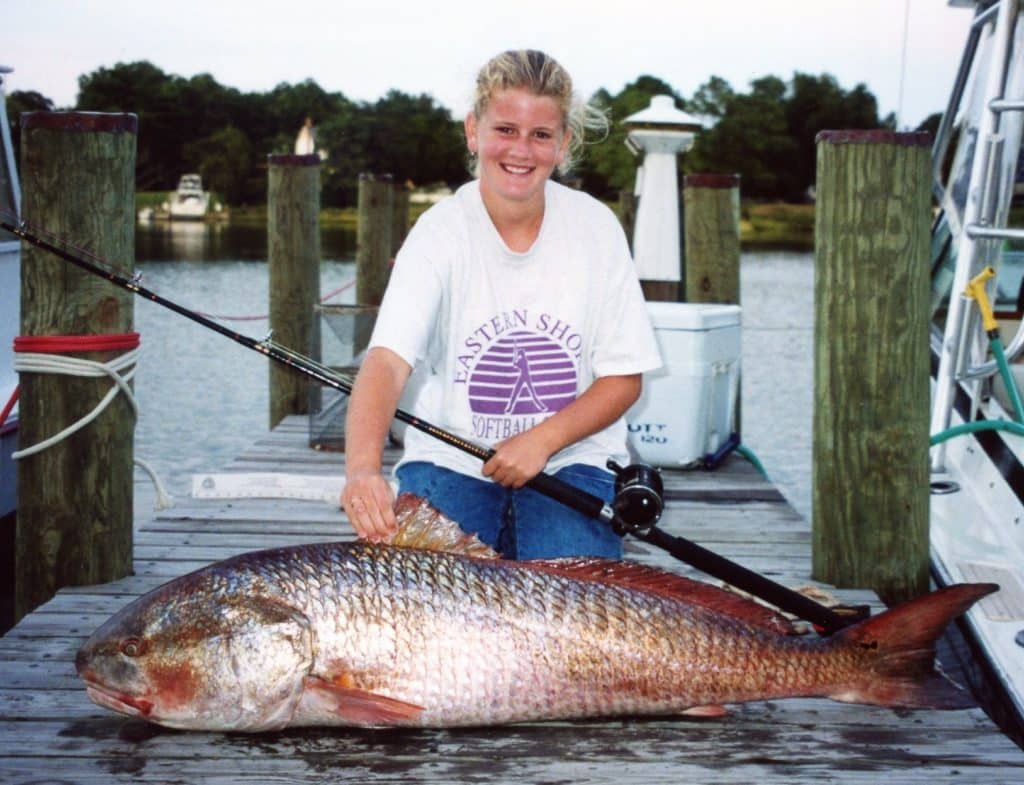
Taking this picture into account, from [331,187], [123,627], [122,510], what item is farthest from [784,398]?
[331,187]

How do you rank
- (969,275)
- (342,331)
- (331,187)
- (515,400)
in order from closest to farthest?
(515,400) < (969,275) < (342,331) < (331,187)

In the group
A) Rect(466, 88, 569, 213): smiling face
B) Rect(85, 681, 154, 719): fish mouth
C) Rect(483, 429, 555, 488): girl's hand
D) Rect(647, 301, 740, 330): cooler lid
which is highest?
Rect(466, 88, 569, 213): smiling face

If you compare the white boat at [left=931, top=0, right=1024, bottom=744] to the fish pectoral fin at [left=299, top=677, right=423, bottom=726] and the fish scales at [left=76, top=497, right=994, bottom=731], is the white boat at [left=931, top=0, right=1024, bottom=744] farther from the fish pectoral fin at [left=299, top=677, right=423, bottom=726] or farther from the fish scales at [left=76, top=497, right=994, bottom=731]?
the fish pectoral fin at [left=299, top=677, right=423, bottom=726]

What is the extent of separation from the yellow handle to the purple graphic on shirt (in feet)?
7.88

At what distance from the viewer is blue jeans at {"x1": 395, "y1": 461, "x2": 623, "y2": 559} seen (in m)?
4.21

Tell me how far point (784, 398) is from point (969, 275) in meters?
14.0

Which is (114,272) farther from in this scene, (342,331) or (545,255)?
(342,331)

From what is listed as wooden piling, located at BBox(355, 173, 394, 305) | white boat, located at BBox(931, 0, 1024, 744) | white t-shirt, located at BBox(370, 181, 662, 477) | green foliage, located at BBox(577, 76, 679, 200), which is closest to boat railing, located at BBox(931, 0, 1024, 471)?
white boat, located at BBox(931, 0, 1024, 744)

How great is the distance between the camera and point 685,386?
729cm

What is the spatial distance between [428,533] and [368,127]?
102 metres

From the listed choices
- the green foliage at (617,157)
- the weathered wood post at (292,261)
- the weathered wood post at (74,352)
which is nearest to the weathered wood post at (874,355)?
the weathered wood post at (74,352)

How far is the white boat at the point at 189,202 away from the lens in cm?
8838

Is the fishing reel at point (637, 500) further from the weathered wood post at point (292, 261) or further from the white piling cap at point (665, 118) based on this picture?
the white piling cap at point (665, 118)

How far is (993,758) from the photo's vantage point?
11.8 ft
